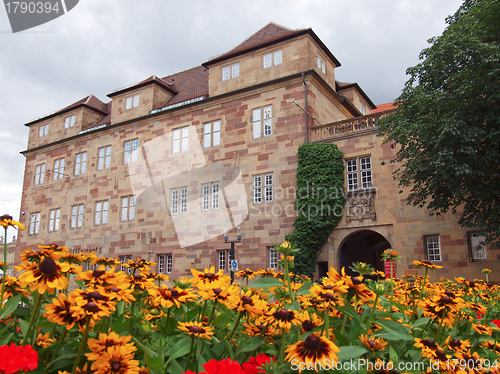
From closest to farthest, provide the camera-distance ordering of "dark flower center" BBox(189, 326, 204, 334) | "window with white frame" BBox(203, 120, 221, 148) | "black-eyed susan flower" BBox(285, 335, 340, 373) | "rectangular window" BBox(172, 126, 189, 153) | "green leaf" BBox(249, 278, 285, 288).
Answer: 1. "black-eyed susan flower" BBox(285, 335, 340, 373)
2. "dark flower center" BBox(189, 326, 204, 334)
3. "green leaf" BBox(249, 278, 285, 288)
4. "window with white frame" BBox(203, 120, 221, 148)
5. "rectangular window" BBox(172, 126, 189, 153)

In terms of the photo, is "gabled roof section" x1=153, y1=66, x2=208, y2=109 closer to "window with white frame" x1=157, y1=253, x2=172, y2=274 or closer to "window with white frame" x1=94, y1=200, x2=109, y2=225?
"window with white frame" x1=94, y1=200, x2=109, y2=225

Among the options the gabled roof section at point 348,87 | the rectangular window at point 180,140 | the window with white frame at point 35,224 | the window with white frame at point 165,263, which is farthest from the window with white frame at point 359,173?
the window with white frame at point 35,224

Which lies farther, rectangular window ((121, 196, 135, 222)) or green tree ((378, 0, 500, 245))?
rectangular window ((121, 196, 135, 222))

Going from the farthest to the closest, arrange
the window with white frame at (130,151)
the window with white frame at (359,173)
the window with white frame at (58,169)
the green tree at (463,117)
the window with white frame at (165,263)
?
the window with white frame at (58,169) → the window with white frame at (130,151) → the window with white frame at (165,263) → the window with white frame at (359,173) → the green tree at (463,117)

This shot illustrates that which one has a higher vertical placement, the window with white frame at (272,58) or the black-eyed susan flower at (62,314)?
the window with white frame at (272,58)

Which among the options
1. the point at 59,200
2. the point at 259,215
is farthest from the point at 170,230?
the point at 59,200

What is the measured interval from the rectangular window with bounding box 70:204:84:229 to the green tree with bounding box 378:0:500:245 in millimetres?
22228

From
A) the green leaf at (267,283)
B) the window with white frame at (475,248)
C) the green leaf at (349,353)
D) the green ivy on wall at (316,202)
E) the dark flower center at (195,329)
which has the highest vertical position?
the green ivy on wall at (316,202)

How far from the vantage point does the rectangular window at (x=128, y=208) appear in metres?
A: 26.0

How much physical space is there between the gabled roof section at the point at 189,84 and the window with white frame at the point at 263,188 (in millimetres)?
7092

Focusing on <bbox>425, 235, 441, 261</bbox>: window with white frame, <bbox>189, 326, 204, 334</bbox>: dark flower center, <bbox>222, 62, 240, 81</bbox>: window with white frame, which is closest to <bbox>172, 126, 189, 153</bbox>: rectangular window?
<bbox>222, 62, 240, 81</bbox>: window with white frame

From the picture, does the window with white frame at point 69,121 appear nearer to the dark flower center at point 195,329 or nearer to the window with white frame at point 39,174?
the window with white frame at point 39,174

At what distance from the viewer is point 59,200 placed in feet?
99.6

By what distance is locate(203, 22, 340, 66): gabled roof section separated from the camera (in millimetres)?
21998
